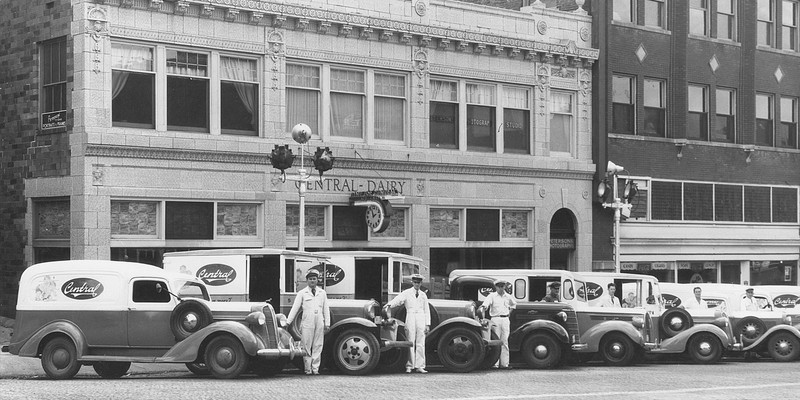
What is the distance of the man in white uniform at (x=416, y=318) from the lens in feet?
69.7

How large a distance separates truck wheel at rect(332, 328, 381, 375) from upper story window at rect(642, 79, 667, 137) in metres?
18.9

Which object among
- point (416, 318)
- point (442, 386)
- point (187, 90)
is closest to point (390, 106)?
point (187, 90)

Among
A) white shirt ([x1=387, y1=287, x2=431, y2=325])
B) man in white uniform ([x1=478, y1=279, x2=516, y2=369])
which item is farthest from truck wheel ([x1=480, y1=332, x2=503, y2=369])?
white shirt ([x1=387, y1=287, x2=431, y2=325])

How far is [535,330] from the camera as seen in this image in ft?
76.1

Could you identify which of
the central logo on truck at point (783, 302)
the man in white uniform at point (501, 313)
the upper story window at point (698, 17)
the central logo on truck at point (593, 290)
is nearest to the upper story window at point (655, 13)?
the upper story window at point (698, 17)

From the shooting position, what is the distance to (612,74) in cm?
3594

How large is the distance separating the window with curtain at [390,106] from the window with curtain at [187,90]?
17.0 ft

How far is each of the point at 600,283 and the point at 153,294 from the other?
33.0ft

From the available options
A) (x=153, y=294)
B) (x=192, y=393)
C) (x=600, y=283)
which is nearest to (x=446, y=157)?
(x=600, y=283)

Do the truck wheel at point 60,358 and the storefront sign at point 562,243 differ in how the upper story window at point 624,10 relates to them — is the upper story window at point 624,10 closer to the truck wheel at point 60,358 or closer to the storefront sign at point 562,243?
the storefront sign at point 562,243

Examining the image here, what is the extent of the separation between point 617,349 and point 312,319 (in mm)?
7305

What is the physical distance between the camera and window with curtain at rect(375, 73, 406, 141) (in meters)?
31.1

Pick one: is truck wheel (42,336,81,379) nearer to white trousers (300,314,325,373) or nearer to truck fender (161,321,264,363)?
truck fender (161,321,264,363)

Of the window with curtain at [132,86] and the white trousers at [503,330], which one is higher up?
the window with curtain at [132,86]
